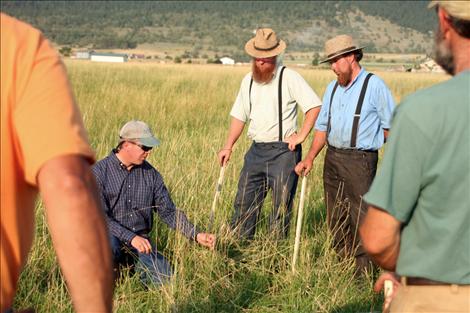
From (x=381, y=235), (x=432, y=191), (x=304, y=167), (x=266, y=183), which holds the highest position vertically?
(x=432, y=191)

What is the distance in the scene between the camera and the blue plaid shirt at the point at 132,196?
4871 mm

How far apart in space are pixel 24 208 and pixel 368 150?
4.31m

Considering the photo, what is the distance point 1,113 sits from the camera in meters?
1.28

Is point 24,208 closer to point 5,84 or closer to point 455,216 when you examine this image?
point 5,84

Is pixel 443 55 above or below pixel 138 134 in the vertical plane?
above

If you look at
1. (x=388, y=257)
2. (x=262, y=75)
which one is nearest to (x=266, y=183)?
(x=262, y=75)

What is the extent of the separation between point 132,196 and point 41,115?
3670mm

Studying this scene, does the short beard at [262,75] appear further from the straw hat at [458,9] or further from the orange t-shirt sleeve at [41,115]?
the orange t-shirt sleeve at [41,115]

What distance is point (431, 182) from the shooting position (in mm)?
1942

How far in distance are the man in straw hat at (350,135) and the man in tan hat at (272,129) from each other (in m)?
0.17

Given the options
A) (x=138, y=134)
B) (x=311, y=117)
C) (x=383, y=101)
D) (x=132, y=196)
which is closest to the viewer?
(x=138, y=134)

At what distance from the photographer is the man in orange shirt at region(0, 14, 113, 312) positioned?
1.27 meters

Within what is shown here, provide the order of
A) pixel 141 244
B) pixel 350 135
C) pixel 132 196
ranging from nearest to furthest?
pixel 141 244 < pixel 132 196 < pixel 350 135

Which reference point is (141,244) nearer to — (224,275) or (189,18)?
(224,275)
